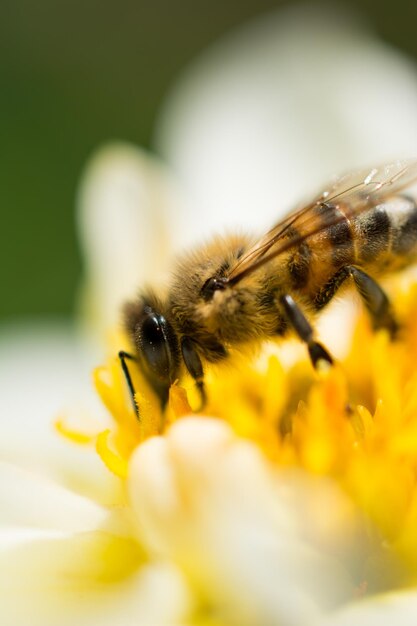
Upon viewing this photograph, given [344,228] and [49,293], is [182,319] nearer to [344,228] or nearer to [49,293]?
[344,228]

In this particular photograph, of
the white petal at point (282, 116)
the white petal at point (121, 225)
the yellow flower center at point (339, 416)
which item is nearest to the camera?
the yellow flower center at point (339, 416)

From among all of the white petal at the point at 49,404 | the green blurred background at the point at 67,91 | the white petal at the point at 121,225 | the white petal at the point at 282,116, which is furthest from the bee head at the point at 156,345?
the green blurred background at the point at 67,91

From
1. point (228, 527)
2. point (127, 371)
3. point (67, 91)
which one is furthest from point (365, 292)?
point (67, 91)

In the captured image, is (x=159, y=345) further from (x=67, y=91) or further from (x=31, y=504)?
(x=67, y=91)

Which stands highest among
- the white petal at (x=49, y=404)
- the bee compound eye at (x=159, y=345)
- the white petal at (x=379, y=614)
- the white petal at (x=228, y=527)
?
the white petal at (x=49, y=404)

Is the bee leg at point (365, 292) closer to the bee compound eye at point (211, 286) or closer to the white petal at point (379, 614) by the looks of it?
the bee compound eye at point (211, 286)

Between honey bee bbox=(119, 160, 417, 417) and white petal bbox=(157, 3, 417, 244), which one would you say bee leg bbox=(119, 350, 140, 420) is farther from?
white petal bbox=(157, 3, 417, 244)

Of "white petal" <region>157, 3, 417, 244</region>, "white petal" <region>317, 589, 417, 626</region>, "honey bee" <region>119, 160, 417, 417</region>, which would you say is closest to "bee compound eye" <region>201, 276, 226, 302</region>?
"honey bee" <region>119, 160, 417, 417</region>
